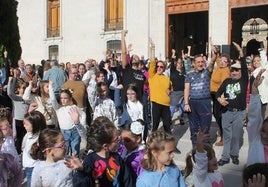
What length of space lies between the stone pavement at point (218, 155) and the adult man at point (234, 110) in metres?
0.21

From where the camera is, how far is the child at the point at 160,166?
359cm

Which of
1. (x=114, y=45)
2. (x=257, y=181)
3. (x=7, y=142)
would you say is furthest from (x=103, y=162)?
(x=114, y=45)

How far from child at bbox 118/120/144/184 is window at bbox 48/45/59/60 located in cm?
2287

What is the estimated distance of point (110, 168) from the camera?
3.78 meters

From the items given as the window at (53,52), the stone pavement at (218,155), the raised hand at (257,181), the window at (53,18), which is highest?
the window at (53,18)

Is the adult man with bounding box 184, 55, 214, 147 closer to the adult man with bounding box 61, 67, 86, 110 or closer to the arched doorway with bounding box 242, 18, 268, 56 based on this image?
the adult man with bounding box 61, 67, 86, 110

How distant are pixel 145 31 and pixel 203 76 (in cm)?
1489

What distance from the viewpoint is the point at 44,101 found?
7.64 metres

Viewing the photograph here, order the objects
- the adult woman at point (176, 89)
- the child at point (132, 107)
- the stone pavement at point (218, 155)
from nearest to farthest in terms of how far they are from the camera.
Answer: the stone pavement at point (218, 155), the child at point (132, 107), the adult woman at point (176, 89)

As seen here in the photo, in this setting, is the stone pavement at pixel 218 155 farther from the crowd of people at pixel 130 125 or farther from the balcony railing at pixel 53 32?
the balcony railing at pixel 53 32

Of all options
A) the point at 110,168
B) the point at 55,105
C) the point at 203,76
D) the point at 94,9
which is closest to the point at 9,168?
the point at 110,168

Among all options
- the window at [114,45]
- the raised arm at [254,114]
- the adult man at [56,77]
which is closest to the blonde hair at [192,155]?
the raised arm at [254,114]

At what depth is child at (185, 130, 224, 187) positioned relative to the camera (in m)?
3.69

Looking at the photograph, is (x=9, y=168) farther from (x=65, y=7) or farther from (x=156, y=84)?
(x=65, y=7)
